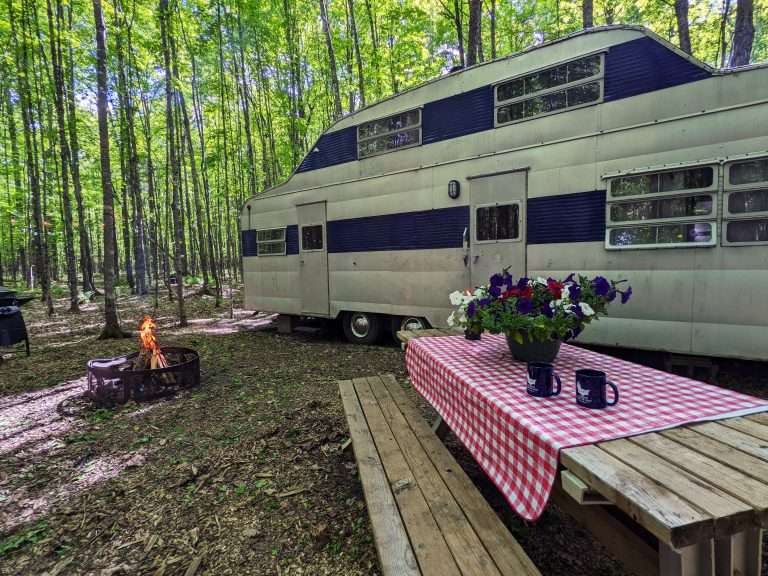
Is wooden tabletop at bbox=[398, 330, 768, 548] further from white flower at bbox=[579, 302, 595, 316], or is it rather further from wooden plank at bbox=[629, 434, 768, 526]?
white flower at bbox=[579, 302, 595, 316]

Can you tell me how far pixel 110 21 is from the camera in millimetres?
9359

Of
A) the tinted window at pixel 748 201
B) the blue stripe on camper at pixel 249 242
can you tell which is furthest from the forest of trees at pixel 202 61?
the tinted window at pixel 748 201

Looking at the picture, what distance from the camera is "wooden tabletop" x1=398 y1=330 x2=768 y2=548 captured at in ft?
3.10

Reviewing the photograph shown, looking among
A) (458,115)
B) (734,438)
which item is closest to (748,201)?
(734,438)

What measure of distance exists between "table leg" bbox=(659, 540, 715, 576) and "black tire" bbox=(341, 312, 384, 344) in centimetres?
573

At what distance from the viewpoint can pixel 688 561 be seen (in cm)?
124

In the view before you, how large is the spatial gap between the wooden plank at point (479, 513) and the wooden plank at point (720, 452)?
687 mm

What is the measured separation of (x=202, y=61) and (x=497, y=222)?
14.2 metres

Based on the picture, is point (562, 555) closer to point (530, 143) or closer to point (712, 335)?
point (712, 335)

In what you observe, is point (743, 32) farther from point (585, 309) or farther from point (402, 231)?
point (585, 309)

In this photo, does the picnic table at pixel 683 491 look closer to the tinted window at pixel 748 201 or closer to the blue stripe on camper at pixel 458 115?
the tinted window at pixel 748 201

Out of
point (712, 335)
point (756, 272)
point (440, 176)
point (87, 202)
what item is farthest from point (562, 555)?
point (87, 202)

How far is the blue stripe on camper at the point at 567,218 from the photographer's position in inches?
174

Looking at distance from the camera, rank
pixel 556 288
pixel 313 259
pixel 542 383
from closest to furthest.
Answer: pixel 542 383
pixel 556 288
pixel 313 259
